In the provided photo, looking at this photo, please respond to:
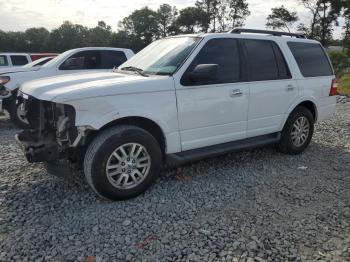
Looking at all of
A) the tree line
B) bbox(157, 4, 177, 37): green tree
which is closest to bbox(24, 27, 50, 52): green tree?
the tree line

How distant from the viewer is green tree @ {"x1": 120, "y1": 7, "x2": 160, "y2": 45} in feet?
Result: 214

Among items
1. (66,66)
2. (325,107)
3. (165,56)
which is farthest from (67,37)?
(165,56)

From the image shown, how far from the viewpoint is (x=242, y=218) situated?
11.9 feet

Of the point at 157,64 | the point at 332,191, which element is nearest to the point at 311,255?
the point at 332,191

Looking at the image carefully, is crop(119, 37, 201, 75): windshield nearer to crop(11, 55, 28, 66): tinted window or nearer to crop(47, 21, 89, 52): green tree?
crop(11, 55, 28, 66): tinted window

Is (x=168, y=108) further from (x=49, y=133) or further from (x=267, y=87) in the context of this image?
(x=267, y=87)

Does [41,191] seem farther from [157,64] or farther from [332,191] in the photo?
[332,191]

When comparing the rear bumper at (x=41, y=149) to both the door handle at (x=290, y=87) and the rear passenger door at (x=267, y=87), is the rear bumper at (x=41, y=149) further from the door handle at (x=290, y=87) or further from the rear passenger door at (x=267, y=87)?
the door handle at (x=290, y=87)

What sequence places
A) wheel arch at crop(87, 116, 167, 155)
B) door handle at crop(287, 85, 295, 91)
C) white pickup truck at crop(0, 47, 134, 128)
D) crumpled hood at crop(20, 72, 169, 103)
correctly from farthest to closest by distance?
→ white pickup truck at crop(0, 47, 134, 128) → door handle at crop(287, 85, 295, 91) → wheel arch at crop(87, 116, 167, 155) → crumpled hood at crop(20, 72, 169, 103)

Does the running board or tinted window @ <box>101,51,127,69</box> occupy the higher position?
tinted window @ <box>101,51,127,69</box>

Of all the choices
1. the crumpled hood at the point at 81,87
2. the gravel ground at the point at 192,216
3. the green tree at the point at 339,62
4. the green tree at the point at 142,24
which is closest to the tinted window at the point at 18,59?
the gravel ground at the point at 192,216

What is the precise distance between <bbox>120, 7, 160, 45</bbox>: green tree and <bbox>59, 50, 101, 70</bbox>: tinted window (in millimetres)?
55263

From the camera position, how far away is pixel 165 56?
4.51m

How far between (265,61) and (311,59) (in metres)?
1.16
